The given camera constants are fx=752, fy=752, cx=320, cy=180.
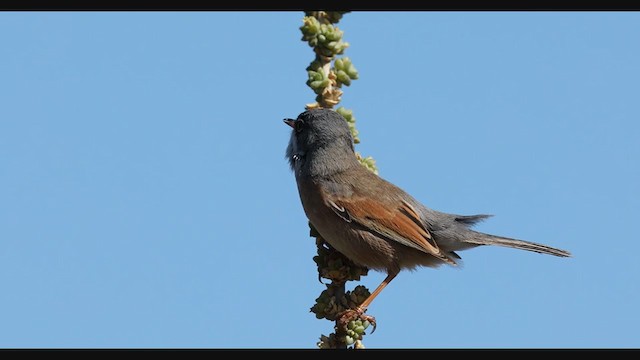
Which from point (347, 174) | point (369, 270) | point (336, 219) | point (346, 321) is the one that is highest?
point (347, 174)

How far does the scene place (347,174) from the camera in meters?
6.02

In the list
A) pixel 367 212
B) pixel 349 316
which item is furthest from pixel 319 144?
pixel 349 316

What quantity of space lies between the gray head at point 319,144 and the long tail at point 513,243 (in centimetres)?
124

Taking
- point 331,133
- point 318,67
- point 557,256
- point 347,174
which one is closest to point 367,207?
point 347,174

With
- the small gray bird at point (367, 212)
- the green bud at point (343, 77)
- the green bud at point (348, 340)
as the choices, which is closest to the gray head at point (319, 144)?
the small gray bird at point (367, 212)

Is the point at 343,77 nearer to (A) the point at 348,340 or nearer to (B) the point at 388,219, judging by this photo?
(A) the point at 348,340

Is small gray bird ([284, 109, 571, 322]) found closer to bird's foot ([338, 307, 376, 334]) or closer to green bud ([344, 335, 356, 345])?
bird's foot ([338, 307, 376, 334])

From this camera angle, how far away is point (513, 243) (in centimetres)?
620

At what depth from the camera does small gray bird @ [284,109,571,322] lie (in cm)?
578

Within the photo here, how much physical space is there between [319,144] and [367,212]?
2.23 ft

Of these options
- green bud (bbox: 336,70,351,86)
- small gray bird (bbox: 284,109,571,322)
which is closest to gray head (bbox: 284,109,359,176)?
small gray bird (bbox: 284,109,571,322)

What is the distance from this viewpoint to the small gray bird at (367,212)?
19.0ft

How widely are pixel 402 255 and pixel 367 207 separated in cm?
47

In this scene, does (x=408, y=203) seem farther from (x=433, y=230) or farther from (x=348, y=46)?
(x=348, y=46)
